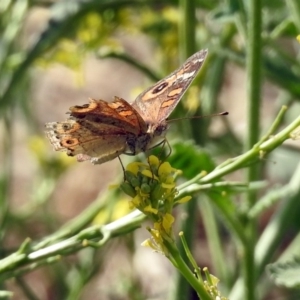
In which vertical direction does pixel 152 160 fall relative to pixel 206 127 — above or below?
above

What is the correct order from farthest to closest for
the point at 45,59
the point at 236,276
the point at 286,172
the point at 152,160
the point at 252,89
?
the point at 286,172
the point at 45,59
the point at 236,276
the point at 252,89
the point at 152,160

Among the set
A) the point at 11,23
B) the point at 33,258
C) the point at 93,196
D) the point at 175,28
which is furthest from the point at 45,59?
the point at 93,196

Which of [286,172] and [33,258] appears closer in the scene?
[33,258]

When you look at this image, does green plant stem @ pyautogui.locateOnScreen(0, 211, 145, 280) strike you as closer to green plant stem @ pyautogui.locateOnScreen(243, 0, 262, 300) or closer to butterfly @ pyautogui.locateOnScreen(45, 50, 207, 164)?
butterfly @ pyautogui.locateOnScreen(45, 50, 207, 164)

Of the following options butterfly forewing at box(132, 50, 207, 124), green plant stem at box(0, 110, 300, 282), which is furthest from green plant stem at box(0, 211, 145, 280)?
butterfly forewing at box(132, 50, 207, 124)

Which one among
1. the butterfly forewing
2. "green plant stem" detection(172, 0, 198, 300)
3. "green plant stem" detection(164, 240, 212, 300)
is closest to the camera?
"green plant stem" detection(164, 240, 212, 300)

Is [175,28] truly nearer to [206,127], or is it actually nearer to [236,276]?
[206,127]

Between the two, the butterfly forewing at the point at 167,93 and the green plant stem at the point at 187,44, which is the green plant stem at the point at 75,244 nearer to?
the butterfly forewing at the point at 167,93
